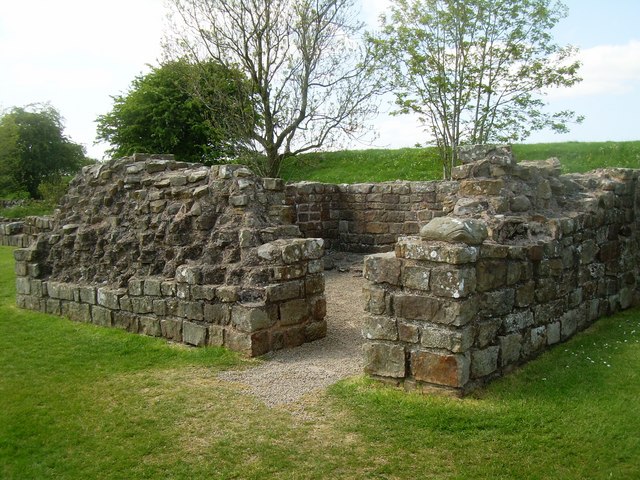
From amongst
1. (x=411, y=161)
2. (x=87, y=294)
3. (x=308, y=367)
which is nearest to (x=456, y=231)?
(x=308, y=367)

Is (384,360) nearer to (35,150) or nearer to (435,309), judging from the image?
(435,309)

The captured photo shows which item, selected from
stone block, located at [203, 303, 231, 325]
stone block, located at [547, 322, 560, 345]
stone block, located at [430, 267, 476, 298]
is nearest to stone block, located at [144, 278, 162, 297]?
stone block, located at [203, 303, 231, 325]

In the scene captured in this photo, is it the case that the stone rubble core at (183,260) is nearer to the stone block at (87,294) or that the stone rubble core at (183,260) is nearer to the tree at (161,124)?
the stone block at (87,294)

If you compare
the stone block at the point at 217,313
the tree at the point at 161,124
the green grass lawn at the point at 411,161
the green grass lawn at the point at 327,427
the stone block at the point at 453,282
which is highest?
the tree at the point at 161,124

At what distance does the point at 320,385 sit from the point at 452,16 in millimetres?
16225

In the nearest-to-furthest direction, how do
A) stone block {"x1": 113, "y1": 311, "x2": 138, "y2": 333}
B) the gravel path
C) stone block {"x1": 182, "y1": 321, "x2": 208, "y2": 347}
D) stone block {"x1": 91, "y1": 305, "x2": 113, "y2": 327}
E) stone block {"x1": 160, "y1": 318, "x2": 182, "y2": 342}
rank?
1. the gravel path
2. stone block {"x1": 182, "y1": 321, "x2": 208, "y2": 347}
3. stone block {"x1": 160, "y1": 318, "x2": 182, "y2": 342}
4. stone block {"x1": 113, "y1": 311, "x2": 138, "y2": 333}
5. stone block {"x1": 91, "y1": 305, "x2": 113, "y2": 327}

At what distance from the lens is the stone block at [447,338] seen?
18.5ft

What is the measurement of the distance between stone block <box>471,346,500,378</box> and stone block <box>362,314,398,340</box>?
759mm

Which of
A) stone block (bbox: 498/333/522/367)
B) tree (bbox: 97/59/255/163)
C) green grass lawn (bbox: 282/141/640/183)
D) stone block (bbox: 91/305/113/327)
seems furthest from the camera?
tree (bbox: 97/59/255/163)

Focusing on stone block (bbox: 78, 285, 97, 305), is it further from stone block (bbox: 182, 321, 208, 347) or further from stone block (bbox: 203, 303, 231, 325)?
stone block (bbox: 203, 303, 231, 325)

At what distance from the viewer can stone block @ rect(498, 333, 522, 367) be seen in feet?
20.3

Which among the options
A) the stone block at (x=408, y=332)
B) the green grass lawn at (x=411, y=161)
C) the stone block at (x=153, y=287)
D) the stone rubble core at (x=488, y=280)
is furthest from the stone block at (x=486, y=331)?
the green grass lawn at (x=411, y=161)

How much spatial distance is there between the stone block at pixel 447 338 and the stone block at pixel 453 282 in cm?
32

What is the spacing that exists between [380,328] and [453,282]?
2.91ft
